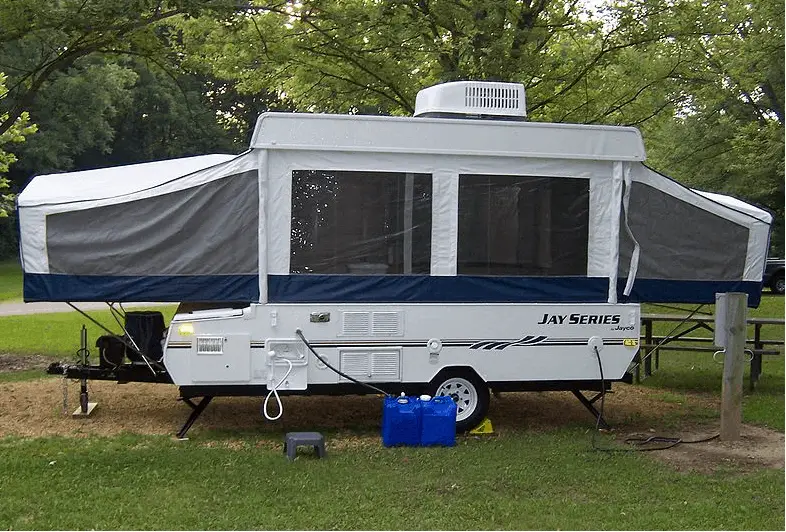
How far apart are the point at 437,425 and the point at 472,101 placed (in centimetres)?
297

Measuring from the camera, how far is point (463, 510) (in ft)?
19.4

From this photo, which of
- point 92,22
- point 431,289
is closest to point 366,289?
point 431,289

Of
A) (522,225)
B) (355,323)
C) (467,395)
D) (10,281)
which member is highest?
(522,225)

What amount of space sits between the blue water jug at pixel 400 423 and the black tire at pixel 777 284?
72.2 feet

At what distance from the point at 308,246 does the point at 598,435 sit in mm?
3120

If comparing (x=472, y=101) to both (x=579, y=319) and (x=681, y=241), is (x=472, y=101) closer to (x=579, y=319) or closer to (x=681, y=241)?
(x=579, y=319)

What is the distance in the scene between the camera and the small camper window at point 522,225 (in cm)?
809

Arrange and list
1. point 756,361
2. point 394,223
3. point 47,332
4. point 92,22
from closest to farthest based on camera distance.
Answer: point 394,223 → point 92,22 → point 756,361 → point 47,332

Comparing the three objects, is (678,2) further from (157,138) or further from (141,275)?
(157,138)

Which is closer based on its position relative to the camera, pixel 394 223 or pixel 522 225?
pixel 394 223

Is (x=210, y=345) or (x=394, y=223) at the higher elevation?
(x=394, y=223)

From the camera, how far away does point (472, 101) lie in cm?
841

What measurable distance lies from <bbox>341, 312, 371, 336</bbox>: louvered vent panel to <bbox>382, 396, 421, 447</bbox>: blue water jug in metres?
0.65

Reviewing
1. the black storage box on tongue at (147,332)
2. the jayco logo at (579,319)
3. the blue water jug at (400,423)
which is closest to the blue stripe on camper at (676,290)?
the jayco logo at (579,319)
